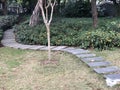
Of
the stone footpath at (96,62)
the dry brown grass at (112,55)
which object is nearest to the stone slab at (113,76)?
the stone footpath at (96,62)

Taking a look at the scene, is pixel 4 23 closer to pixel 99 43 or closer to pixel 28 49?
pixel 28 49

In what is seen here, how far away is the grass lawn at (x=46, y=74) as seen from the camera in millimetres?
5137

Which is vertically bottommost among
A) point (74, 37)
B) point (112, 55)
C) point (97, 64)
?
point (112, 55)

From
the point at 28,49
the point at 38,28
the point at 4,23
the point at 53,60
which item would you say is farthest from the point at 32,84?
the point at 4,23

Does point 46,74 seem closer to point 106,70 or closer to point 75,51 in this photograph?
point 106,70

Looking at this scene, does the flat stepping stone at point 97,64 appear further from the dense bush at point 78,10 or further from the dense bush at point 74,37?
the dense bush at point 78,10

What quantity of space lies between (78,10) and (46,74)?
1417 centimetres

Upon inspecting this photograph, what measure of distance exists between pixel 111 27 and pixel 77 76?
453 centimetres

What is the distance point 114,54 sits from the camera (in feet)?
24.2

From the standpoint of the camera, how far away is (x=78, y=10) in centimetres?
1955

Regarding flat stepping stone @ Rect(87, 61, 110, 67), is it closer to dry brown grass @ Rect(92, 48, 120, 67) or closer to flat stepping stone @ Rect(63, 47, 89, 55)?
dry brown grass @ Rect(92, 48, 120, 67)

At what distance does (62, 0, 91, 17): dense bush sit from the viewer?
1948cm

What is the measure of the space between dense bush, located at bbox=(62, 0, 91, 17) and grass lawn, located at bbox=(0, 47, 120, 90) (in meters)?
12.2

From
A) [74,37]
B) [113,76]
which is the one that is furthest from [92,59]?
[74,37]
